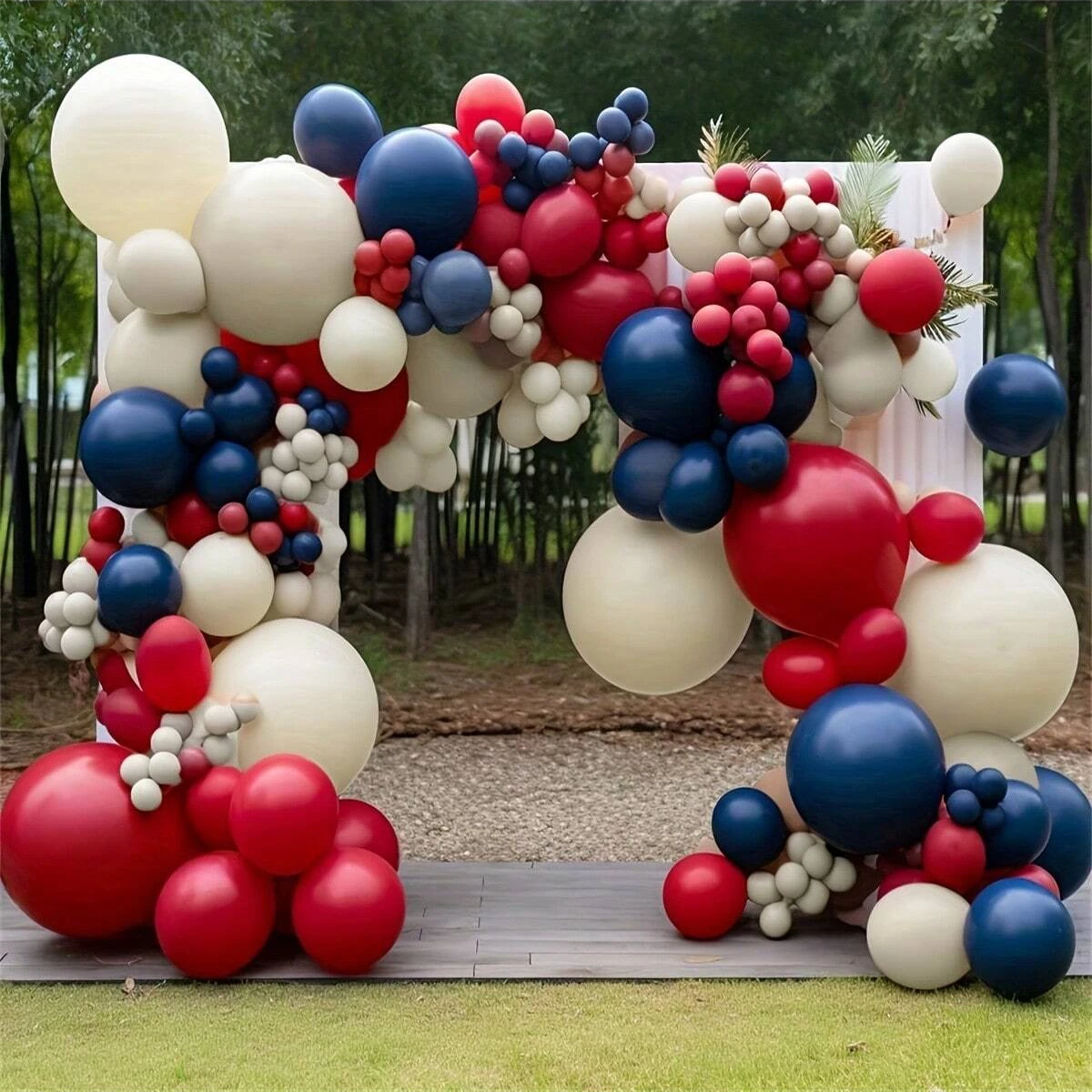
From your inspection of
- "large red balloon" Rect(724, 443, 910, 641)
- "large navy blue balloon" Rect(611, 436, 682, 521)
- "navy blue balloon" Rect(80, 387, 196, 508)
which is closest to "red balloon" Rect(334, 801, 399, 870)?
"navy blue balloon" Rect(80, 387, 196, 508)

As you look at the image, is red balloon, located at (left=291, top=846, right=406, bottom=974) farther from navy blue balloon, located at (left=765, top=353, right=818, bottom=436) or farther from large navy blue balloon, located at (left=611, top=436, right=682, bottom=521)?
navy blue balloon, located at (left=765, top=353, right=818, bottom=436)

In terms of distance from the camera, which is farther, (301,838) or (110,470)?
(110,470)

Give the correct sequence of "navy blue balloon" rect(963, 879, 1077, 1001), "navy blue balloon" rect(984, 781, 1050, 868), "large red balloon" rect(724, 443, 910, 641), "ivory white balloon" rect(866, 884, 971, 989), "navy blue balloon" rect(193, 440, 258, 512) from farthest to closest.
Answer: "navy blue balloon" rect(193, 440, 258, 512) < "large red balloon" rect(724, 443, 910, 641) < "navy blue balloon" rect(984, 781, 1050, 868) < "ivory white balloon" rect(866, 884, 971, 989) < "navy blue balloon" rect(963, 879, 1077, 1001)

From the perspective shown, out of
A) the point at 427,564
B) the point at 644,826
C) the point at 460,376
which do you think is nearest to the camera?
the point at 460,376

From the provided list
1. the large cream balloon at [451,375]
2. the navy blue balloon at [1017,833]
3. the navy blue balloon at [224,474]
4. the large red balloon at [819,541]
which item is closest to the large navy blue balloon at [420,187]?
the large cream balloon at [451,375]

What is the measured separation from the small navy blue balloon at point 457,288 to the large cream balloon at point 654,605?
0.73m

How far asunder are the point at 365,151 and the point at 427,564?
4700 mm

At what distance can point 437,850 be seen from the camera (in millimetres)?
5184

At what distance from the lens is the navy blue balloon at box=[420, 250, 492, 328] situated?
142 inches

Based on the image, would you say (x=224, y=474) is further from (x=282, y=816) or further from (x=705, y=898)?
(x=705, y=898)

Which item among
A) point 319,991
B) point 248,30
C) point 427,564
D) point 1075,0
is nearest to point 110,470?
point 319,991

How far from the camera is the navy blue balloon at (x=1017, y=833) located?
347cm

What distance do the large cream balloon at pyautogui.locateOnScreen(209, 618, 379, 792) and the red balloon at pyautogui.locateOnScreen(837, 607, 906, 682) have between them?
4.44ft

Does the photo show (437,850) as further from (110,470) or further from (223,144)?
(223,144)
